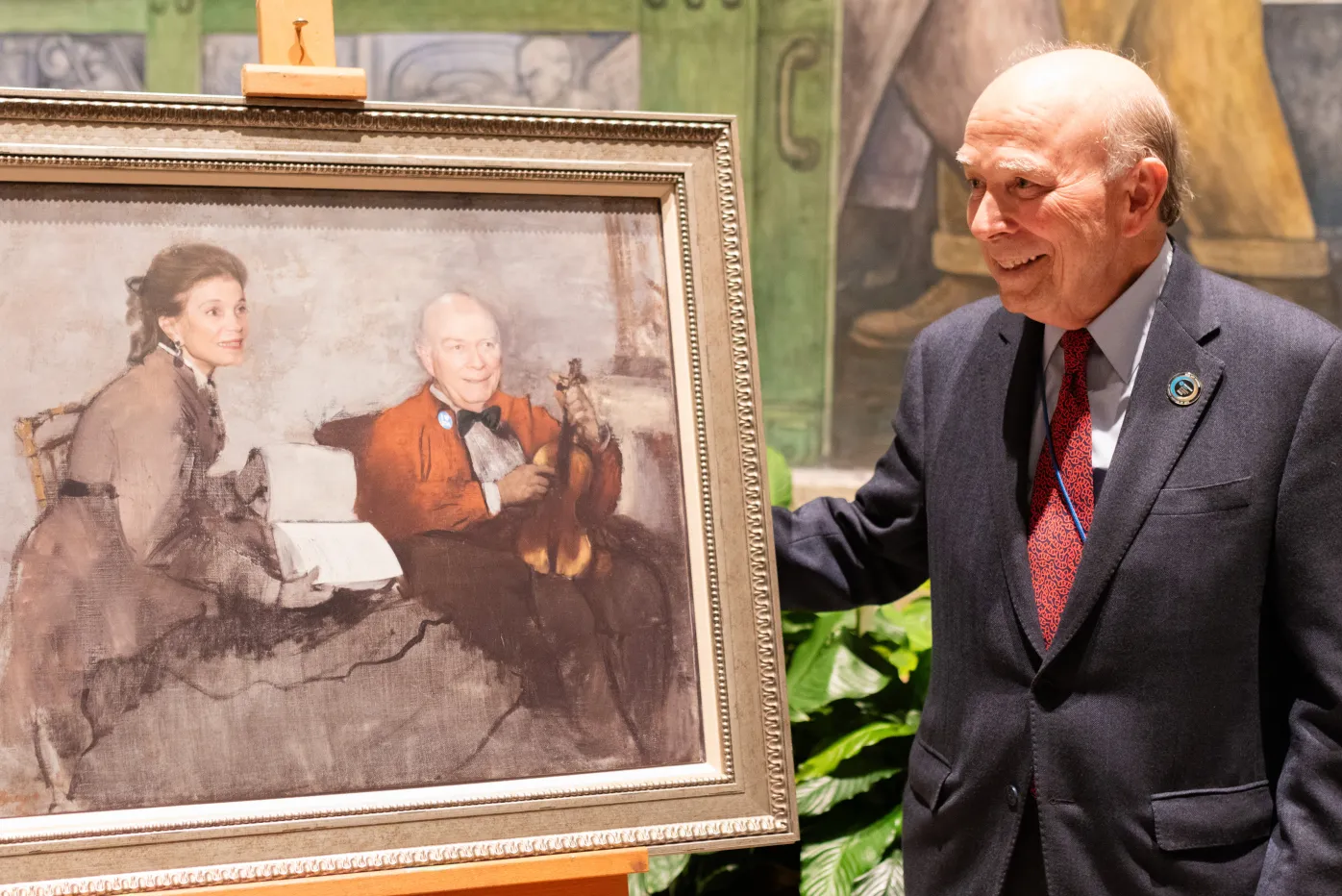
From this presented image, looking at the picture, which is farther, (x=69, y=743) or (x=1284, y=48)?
(x=1284, y=48)

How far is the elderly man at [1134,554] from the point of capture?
6.79 ft

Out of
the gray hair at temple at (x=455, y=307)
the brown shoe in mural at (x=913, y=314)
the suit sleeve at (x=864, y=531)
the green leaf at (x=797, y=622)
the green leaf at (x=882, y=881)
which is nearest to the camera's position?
the gray hair at temple at (x=455, y=307)

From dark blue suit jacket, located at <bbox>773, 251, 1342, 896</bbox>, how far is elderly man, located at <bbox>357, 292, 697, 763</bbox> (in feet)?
1.97

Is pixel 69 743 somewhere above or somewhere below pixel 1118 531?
below

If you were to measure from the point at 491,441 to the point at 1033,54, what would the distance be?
1.20 meters

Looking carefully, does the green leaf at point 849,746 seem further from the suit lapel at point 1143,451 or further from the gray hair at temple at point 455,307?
the gray hair at temple at point 455,307

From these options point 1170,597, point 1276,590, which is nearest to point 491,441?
point 1170,597

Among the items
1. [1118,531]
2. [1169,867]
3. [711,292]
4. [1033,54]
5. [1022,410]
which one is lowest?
[1169,867]

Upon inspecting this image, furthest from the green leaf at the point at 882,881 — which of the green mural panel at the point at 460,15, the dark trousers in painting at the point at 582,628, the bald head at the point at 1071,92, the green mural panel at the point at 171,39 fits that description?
the green mural panel at the point at 171,39

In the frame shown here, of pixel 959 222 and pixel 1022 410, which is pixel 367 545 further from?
pixel 959 222

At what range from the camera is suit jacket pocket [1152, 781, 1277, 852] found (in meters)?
2.11

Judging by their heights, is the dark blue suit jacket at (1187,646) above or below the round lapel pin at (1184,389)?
below

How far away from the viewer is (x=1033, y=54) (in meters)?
2.28

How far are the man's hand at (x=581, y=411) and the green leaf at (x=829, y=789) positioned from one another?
169cm
